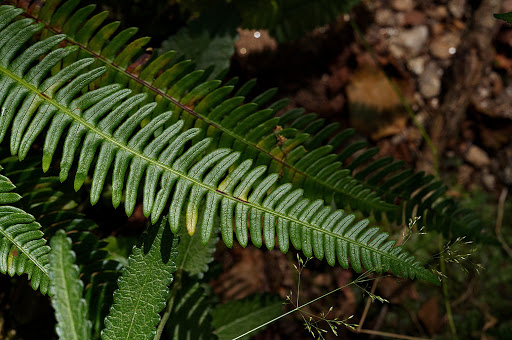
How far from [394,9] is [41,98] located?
2.17 m

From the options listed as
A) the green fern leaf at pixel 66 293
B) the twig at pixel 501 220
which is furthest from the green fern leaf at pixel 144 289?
the twig at pixel 501 220

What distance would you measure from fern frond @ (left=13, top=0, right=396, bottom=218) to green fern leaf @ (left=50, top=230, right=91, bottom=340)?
662 mm

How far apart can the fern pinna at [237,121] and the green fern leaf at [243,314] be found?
54cm

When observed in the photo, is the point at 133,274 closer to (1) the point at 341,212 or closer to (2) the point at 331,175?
(1) the point at 341,212

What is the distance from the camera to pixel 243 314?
1.87 metres

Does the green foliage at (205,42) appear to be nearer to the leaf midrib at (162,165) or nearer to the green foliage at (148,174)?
the green foliage at (148,174)

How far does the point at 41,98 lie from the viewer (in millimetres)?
1337

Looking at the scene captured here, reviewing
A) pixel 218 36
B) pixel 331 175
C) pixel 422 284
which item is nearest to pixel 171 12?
pixel 218 36

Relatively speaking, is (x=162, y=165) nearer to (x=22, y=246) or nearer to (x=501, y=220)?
(x=22, y=246)

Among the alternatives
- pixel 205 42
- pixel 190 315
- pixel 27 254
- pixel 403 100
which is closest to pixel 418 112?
pixel 403 100

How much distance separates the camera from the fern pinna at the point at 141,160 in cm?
133

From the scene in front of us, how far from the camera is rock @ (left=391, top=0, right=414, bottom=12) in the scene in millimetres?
2705

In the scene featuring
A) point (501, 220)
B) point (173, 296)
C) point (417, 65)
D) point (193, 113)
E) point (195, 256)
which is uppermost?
point (193, 113)

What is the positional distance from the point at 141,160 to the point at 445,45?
2124mm
